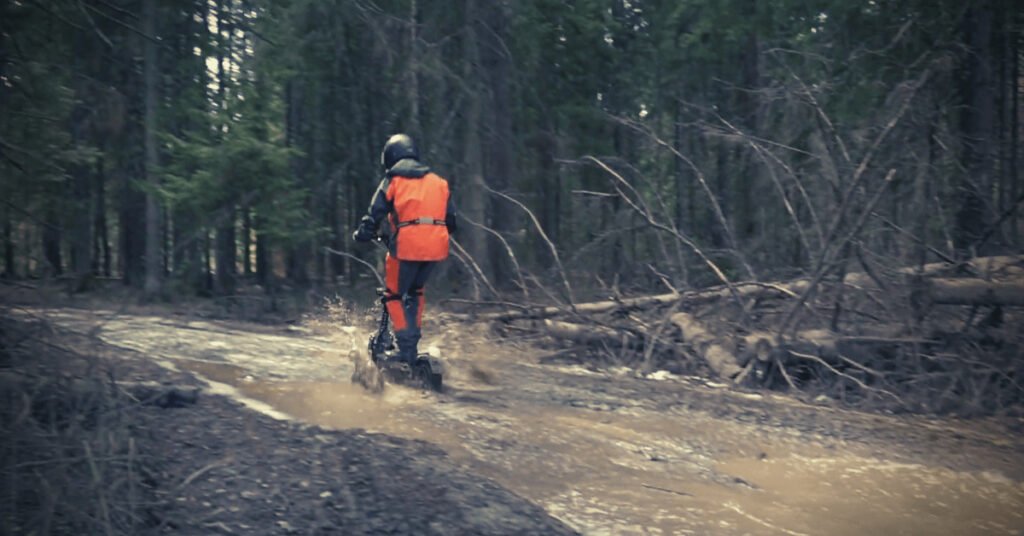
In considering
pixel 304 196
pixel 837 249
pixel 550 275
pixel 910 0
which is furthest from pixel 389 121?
pixel 837 249

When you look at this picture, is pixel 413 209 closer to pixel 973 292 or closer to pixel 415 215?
pixel 415 215

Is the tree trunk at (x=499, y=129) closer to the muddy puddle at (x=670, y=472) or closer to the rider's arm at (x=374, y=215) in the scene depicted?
the rider's arm at (x=374, y=215)

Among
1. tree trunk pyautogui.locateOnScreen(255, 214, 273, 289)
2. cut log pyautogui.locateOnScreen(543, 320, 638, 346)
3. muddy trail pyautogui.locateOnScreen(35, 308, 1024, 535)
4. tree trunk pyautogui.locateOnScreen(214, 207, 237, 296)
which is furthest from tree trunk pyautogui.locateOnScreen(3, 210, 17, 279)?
tree trunk pyautogui.locateOnScreen(214, 207, 237, 296)

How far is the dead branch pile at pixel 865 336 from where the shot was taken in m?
9.13

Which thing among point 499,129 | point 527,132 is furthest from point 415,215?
point 527,132

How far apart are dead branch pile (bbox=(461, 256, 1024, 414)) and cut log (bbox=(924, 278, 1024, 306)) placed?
0.01m

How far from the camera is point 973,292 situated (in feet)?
31.4

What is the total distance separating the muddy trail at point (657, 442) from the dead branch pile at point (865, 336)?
1.82 feet

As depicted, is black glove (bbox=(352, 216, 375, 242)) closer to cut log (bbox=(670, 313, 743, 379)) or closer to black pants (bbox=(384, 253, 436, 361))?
black pants (bbox=(384, 253, 436, 361))

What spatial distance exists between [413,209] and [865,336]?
17.1 ft

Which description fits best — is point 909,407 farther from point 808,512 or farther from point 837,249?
point 808,512

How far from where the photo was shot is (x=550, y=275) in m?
13.5

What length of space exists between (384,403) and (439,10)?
1230cm

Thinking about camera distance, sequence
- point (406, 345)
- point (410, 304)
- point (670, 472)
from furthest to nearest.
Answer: point (410, 304) → point (406, 345) → point (670, 472)
